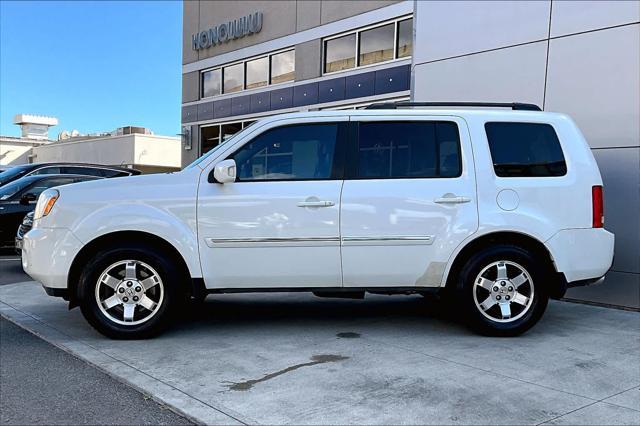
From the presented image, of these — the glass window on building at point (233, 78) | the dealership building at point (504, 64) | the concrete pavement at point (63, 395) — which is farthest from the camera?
the glass window on building at point (233, 78)

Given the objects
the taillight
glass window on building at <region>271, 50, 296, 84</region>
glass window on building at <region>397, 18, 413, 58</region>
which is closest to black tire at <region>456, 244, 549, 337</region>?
the taillight

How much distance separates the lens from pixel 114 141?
111 ft

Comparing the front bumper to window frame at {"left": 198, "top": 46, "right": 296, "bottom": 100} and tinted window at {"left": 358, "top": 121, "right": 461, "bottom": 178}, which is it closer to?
tinted window at {"left": 358, "top": 121, "right": 461, "bottom": 178}

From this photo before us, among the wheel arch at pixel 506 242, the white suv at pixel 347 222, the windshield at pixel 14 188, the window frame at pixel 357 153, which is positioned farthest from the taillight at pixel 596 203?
the windshield at pixel 14 188

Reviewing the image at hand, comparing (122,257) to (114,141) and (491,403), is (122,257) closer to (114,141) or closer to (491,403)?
(491,403)

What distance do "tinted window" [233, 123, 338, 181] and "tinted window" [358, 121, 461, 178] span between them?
30 cm

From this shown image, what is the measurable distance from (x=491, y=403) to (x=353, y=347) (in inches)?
56.0

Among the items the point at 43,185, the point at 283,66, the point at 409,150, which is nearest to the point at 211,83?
the point at 283,66

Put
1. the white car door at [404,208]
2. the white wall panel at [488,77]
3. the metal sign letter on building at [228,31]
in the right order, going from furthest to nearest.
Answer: the metal sign letter on building at [228,31], the white wall panel at [488,77], the white car door at [404,208]

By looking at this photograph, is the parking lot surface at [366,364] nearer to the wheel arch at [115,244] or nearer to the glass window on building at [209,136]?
the wheel arch at [115,244]

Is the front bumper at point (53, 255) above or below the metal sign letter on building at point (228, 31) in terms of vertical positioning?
below

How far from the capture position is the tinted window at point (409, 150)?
491 cm

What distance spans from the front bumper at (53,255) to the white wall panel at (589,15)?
6.26 m

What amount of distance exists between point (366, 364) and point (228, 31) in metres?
14.5
